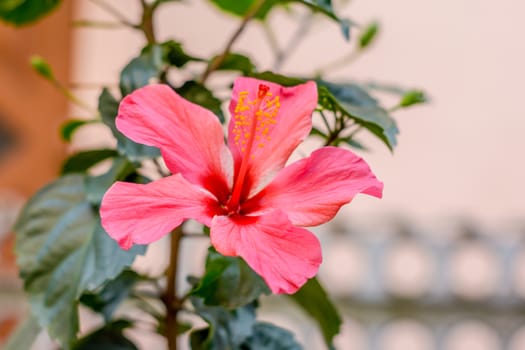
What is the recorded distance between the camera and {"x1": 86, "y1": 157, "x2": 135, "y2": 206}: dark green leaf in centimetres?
51

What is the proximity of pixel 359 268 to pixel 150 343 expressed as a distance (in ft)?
2.40

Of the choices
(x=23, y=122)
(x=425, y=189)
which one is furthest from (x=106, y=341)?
(x=23, y=122)

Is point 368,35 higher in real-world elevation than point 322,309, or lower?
higher

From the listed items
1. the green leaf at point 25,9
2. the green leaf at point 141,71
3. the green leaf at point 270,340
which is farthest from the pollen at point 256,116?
the green leaf at point 25,9

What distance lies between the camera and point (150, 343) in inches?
77.9

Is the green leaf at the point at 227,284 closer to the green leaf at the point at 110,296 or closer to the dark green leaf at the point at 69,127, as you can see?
the green leaf at the point at 110,296

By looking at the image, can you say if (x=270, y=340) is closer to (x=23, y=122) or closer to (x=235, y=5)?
(x=235, y=5)

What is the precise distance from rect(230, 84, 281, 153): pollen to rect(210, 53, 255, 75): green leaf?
11cm

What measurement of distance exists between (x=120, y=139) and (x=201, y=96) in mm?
73

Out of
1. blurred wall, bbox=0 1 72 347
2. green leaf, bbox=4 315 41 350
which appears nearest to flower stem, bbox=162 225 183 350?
green leaf, bbox=4 315 41 350

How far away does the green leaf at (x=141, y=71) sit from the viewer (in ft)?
1.60

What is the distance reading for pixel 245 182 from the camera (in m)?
0.41

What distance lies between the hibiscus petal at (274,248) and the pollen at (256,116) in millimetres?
68

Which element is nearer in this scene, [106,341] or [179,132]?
[179,132]
